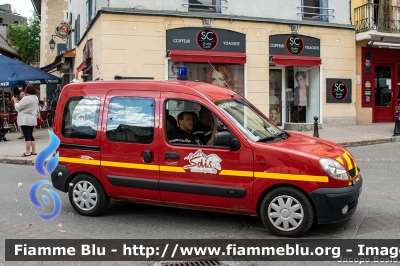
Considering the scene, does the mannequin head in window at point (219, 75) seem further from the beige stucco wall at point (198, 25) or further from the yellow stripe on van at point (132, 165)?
the yellow stripe on van at point (132, 165)

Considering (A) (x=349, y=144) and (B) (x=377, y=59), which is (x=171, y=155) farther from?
(B) (x=377, y=59)

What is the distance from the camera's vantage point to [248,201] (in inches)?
211

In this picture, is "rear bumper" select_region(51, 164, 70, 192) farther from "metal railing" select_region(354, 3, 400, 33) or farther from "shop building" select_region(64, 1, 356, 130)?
"metal railing" select_region(354, 3, 400, 33)

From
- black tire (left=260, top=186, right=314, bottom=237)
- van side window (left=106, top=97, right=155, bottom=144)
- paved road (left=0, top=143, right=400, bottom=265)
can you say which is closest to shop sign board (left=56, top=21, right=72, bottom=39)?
paved road (left=0, top=143, right=400, bottom=265)

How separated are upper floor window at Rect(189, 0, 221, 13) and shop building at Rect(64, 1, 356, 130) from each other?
0.13 ft

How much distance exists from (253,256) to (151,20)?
11.9 m

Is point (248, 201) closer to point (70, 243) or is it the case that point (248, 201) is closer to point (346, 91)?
point (70, 243)

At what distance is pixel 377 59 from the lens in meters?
18.5

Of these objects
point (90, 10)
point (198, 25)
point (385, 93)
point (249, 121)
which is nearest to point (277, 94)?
point (198, 25)

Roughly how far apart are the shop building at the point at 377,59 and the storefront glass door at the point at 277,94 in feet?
10.7

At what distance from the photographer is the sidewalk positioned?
1195cm

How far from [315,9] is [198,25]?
4982 mm

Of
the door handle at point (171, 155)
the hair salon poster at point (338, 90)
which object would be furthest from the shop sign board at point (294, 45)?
the door handle at point (171, 155)

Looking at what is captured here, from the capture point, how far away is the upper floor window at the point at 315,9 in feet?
56.4
